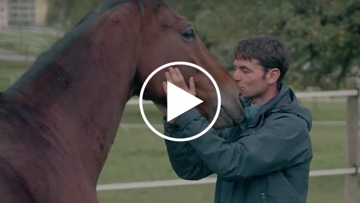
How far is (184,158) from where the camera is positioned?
3.25 meters

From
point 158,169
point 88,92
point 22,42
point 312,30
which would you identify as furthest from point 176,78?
point 22,42

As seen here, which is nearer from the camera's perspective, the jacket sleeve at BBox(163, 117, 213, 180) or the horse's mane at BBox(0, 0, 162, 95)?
the horse's mane at BBox(0, 0, 162, 95)

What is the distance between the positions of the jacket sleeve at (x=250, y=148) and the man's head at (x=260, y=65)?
193mm

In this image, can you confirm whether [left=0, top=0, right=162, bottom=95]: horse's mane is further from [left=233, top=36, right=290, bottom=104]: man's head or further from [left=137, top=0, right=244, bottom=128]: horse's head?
[left=233, top=36, right=290, bottom=104]: man's head

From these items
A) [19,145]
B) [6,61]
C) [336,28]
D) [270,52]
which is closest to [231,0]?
[336,28]

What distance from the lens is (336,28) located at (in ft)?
28.1

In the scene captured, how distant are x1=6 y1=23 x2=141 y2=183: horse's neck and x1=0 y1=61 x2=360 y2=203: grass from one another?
442cm

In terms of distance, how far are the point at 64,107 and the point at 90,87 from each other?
0.14m

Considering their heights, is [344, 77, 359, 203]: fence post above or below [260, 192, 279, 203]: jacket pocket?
below

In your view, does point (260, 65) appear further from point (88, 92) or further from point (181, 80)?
point (88, 92)

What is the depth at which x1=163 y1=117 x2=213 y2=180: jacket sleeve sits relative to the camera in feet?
10.3

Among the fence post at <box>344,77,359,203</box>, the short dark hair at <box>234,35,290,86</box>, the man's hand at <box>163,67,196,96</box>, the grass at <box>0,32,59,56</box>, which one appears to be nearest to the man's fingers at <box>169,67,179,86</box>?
the man's hand at <box>163,67,196,96</box>

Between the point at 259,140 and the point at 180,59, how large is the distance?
1.64 ft

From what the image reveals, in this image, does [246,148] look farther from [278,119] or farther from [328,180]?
[328,180]
